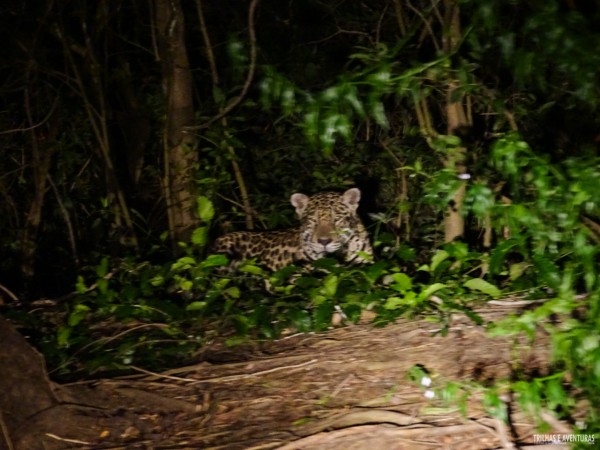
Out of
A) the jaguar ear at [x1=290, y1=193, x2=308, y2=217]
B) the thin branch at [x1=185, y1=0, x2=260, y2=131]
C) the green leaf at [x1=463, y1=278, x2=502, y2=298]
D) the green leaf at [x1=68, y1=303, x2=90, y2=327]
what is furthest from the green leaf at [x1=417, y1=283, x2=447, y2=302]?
the jaguar ear at [x1=290, y1=193, x2=308, y2=217]

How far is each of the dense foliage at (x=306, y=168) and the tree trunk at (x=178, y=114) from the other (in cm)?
10

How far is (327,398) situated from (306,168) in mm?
5071

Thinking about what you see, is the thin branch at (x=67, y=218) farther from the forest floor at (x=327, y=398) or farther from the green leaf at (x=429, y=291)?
the green leaf at (x=429, y=291)

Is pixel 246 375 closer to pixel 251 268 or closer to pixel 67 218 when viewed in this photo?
pixel 251 268

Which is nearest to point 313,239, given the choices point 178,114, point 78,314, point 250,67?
point 178,114

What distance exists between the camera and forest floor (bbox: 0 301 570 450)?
3.40m

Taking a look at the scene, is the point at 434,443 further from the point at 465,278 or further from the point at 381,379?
the point at 465,278

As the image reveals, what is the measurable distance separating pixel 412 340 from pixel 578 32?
6.58 ft

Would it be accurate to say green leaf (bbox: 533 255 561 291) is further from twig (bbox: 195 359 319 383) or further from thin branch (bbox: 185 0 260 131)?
thin branch (bbox: 185 0 260 131)

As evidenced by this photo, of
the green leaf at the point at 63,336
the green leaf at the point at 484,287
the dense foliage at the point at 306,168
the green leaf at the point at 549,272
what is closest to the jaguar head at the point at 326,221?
the dense foliage at the point at 306,168

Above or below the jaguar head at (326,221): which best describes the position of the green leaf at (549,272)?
above

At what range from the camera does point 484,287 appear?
15.8 ft

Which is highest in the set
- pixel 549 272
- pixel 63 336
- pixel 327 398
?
pixel 549 272

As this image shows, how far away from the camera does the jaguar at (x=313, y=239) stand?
703 centimetres
